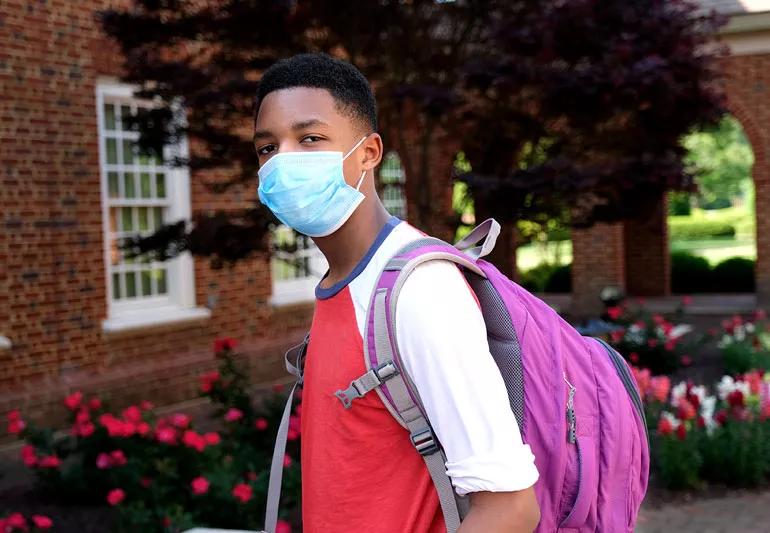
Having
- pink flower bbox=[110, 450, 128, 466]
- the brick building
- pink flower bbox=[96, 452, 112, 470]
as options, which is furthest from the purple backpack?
the brick building

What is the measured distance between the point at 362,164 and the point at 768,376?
304 inches

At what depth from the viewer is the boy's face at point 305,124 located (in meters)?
1.72

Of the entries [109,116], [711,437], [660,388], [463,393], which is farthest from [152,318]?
[463,393]

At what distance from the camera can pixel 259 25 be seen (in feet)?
23.2

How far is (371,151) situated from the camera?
1.84 metres

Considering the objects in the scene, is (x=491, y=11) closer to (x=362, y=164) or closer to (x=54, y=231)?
(x=54, y=231)

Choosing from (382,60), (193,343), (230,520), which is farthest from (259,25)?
(193,343)

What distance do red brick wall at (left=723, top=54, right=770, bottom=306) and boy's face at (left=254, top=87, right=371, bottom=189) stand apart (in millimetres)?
17335

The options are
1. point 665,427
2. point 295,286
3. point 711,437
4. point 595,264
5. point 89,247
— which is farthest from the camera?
point 595,264

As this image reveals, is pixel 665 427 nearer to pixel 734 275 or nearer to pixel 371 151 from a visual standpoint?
pixel 371 151

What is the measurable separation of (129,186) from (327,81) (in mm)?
8901

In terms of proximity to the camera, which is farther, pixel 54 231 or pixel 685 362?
pixel 685 362

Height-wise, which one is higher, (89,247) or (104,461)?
(89,247)

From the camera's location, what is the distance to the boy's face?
1720mm
